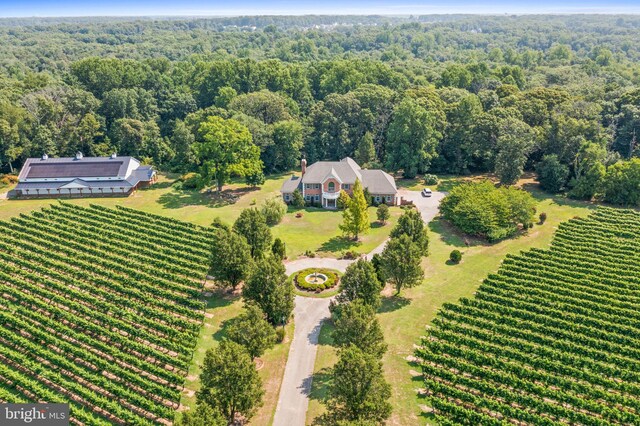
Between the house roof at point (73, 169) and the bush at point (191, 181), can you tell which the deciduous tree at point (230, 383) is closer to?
the bush at point (191, 181)

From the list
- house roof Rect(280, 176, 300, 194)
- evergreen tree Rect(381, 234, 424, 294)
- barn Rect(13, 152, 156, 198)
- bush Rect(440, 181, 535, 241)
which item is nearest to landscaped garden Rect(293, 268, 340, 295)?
evergreen tree Rect(381, 234, 424, 294)

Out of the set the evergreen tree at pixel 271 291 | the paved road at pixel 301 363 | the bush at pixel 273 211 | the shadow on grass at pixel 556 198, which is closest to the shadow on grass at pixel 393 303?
the paved road at pixel 301 363

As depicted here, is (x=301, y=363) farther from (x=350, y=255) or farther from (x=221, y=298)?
(x=350, y=255)

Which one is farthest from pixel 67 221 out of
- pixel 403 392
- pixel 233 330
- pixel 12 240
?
pixel 403 392

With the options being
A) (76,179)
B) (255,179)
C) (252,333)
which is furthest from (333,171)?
(76,179)

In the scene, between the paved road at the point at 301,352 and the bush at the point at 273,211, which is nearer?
the paved road at the point at 301,352
